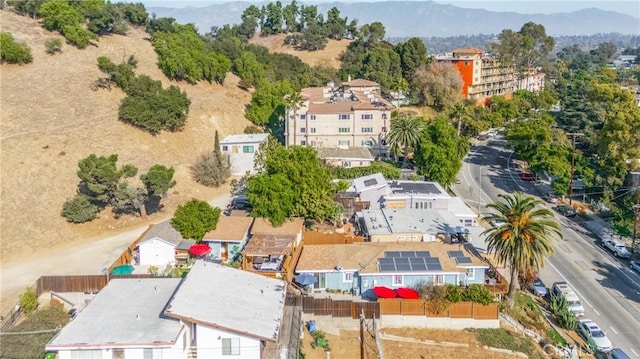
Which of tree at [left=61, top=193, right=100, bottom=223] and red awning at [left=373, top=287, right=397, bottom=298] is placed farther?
→ tree at [left=61, top=193, right=100, bottom=223]

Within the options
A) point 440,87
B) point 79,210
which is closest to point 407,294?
point 79,210

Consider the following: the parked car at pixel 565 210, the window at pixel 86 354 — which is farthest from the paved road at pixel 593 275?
the window at pixel 86 354

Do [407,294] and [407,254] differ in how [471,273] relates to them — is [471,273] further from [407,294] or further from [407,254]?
[407,294]

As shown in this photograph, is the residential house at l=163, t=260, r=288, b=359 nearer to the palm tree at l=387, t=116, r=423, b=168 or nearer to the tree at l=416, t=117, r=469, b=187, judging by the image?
the tree at l=416, t=117, r=469, b=187

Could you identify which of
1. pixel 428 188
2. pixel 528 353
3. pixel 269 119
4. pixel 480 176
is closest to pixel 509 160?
pixel 480 176

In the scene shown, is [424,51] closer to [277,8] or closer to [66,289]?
[277,8]

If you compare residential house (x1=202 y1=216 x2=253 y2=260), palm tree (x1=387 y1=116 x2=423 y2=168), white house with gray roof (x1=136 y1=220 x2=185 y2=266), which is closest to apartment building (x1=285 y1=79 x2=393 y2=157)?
palm tree (x1=387 y1=116 x2=423 y2=168)

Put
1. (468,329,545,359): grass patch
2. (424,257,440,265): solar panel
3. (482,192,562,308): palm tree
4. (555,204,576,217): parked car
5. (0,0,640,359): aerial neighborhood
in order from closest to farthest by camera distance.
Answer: (0,0,640,359): aerial neighborhood → (468,329,545,359): grass patch → (482,192,562,308): palm tree → (424,257,440,265): solar panel → (555,204,576,217): parked car
